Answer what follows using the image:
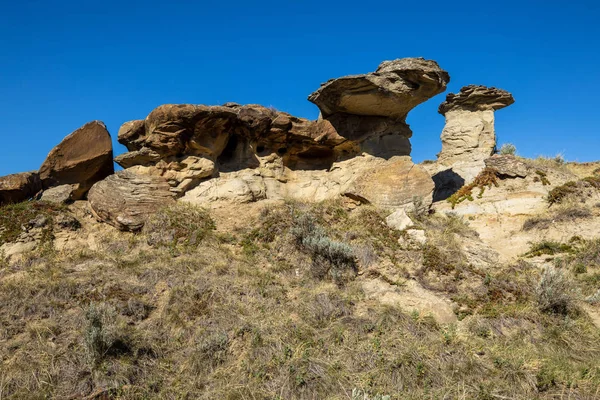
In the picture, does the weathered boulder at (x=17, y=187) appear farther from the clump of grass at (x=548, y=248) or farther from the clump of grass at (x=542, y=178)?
the clump of grass at (x=542, y=178)

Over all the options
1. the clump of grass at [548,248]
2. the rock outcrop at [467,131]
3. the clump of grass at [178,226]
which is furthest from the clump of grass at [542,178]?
the clump of grass at [178,226]

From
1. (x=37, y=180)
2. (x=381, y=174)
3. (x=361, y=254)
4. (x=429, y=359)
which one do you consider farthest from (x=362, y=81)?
(x=37, y=180)

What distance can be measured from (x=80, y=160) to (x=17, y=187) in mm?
1613

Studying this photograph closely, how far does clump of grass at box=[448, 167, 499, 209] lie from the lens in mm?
11852

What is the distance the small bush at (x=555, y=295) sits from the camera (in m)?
6.40

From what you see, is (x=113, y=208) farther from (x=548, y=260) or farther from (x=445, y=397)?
(x=548, y=260)

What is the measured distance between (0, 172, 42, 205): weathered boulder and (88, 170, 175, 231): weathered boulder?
1815 millimetres

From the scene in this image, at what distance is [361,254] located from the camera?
26.8ft

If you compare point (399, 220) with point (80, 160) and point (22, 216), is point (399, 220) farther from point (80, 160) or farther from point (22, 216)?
point (22, 216)

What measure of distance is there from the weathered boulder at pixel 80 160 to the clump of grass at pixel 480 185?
10.2 meters

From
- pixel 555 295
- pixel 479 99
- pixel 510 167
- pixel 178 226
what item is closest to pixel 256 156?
pixel 178 226

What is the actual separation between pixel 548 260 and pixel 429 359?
4806 mm

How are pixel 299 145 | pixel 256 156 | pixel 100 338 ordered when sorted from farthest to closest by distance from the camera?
1. pixel 299 145
2. pixel 256 156
3. pixel 100 338

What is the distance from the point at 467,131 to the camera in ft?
50.6
